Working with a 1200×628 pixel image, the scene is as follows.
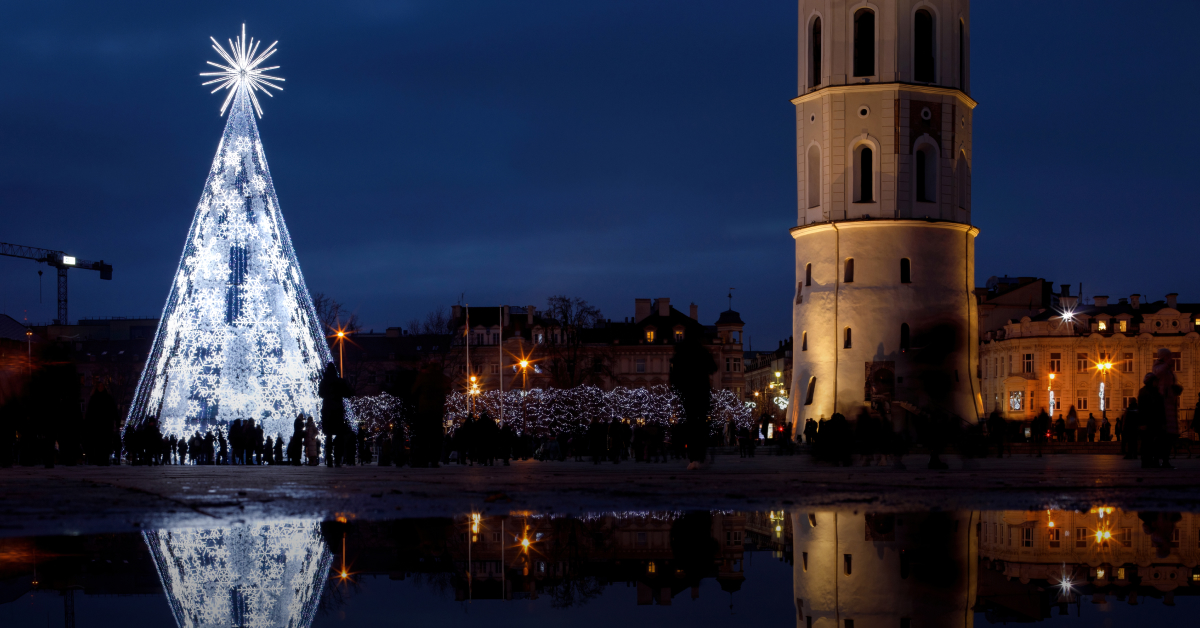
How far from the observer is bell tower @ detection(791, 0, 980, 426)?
5372cm

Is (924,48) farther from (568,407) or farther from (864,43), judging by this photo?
(568,407)

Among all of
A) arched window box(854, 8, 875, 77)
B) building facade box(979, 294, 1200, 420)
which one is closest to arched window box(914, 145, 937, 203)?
arched window box(854, 8, 875, 77)

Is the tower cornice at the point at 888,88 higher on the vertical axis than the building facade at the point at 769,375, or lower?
higher

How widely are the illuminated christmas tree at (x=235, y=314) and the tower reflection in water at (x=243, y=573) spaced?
20506mm

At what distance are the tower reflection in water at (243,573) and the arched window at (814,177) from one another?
48824 millimetres

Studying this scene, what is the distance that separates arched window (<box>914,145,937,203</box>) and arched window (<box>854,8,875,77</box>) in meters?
3.90

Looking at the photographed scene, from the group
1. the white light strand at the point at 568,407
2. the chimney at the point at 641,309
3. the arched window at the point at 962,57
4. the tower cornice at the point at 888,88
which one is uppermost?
the arched window at the point at 962,57

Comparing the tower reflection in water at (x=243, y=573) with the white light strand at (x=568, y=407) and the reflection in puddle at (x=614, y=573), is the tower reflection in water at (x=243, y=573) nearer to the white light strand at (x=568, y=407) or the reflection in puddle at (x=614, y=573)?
the reflection in puddle at (x=614, y=573)

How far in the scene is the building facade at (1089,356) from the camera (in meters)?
84.9

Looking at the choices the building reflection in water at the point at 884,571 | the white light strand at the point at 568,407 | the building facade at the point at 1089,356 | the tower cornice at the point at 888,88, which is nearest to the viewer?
the building reflection in water at the point at 884,571

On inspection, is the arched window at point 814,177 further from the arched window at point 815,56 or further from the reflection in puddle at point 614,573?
the reflection in puddle at point 614,573

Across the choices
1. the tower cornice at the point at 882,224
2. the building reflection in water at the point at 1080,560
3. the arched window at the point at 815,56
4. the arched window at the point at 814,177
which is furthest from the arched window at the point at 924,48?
the building reflection in water at the point at 1080,560

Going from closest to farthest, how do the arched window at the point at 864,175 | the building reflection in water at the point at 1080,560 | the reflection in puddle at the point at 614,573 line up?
the reflection in puddle at the point at 614,573 < the building reflection in water at the point at 1080,560 < the arched window at the point at 864,175

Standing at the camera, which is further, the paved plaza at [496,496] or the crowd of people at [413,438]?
the crowd of people at [413,438]
